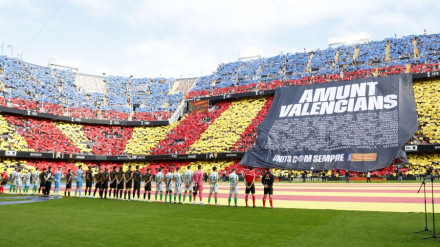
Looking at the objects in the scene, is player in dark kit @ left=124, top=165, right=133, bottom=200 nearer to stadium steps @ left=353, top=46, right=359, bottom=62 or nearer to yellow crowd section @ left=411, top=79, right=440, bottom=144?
yellow crowd section @ left=411, top=79, right=440, bottom=144

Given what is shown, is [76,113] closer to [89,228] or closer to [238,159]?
[238,159]

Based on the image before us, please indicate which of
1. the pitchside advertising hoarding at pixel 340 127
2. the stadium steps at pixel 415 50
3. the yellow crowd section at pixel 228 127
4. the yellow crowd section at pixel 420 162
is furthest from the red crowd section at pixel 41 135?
the stadium steps at pixel 415 50

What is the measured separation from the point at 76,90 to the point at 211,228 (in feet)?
188

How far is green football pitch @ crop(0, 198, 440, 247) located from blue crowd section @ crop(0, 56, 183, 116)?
44489 mm

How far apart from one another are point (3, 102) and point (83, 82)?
19139 mm

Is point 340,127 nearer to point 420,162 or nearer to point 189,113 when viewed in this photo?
point 420,162

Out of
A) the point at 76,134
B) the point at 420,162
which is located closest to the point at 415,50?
the point at 420,162

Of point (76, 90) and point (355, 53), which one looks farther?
point (76, 90)

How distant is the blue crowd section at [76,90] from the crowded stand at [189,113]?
17 cm

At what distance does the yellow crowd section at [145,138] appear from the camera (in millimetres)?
53875

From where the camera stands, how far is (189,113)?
59469 mm

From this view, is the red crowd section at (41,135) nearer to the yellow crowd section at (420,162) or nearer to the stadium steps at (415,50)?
the yellow crowd section at (420,162)

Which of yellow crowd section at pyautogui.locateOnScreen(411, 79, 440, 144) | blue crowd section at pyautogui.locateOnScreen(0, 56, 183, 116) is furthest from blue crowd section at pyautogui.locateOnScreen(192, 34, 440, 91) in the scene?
blue crowd section at pyautogui.locateOnScreen(0, 56, 183, 116)

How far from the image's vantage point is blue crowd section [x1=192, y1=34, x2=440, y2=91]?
5144cm
